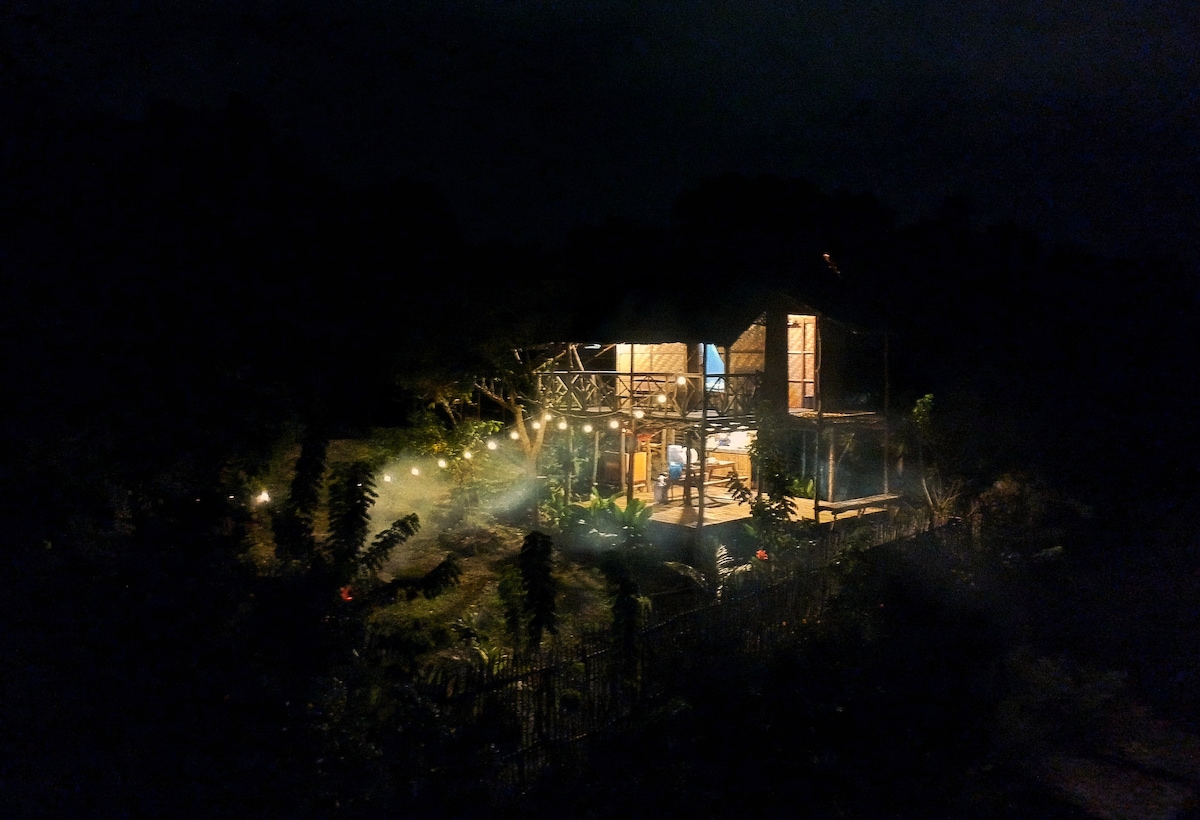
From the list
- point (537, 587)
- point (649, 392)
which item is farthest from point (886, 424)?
point (537, 587)

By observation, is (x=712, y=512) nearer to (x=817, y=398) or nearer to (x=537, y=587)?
(x=817, y=398)

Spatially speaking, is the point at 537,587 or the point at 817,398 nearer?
the point at 537,587

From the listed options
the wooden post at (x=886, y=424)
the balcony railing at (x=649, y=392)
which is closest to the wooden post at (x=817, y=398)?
the balcony railing at (x=649, y=392)

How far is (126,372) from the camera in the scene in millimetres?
10062

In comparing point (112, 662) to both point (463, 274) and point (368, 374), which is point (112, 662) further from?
point (463, 274)

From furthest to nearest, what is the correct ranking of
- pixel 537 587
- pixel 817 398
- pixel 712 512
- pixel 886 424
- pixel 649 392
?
pixel 886 424, pixel 817 398, pixel 649 392, pixel 712 512, pixel 537 587

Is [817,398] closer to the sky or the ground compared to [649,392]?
closer to the ground

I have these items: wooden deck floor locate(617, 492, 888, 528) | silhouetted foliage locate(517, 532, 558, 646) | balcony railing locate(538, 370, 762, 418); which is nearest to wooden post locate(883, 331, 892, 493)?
wooden deck floor locate(617, 492, 888, 528)

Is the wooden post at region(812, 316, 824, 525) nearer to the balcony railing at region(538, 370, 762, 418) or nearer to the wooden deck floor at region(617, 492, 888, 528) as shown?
the wooden deck floor at region(617, 492, 888, 528)

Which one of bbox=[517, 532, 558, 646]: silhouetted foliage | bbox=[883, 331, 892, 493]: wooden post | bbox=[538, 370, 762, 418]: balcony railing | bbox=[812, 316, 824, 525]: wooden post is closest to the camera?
bbox=[517, 532, 558, 646]: silhouetted foliage

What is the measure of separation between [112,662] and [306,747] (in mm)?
1468

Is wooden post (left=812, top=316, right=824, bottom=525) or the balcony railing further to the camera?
wooden post (left=812, top=316, right=824, bottom=525)

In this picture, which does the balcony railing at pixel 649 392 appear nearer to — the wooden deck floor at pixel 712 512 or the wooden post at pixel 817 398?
the wooden post at pixel 817 398

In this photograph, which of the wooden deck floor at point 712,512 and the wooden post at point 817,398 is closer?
the wooden deck floor at point 712,512
